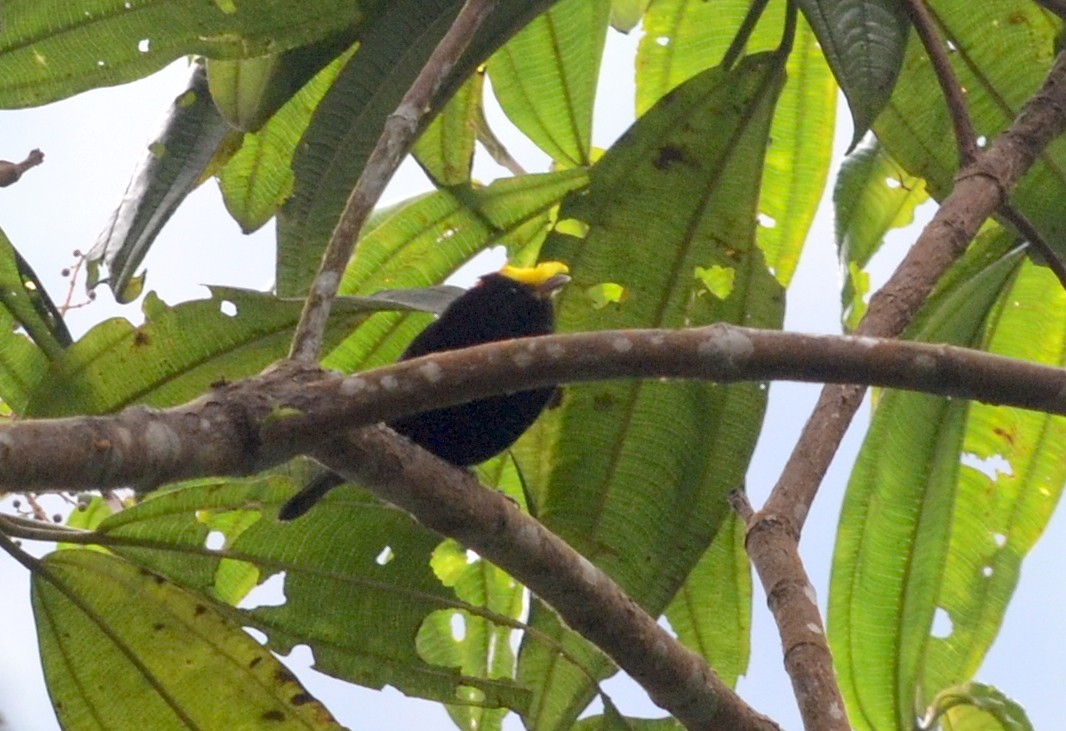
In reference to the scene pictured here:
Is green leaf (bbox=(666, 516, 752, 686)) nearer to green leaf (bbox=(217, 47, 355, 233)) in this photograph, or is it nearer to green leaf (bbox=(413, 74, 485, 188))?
green leaf (bbox=(413, 74, 485, 188))

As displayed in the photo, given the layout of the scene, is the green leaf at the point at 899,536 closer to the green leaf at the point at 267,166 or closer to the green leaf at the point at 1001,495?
the green leaf at the point at 1001,495

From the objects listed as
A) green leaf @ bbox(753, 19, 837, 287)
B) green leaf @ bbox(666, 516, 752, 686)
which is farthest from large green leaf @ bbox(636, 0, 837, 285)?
green leaf @ bbox(666, 516, 752, 686)

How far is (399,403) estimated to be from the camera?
4.08ft

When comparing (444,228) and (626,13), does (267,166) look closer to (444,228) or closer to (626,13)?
(444,228)

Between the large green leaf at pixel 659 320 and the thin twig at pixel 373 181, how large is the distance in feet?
2.02

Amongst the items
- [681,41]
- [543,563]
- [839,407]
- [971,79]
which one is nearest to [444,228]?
[681,41]

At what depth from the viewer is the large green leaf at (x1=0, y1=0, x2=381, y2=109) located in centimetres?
219

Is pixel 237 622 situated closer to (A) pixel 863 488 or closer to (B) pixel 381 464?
(B) pixel 381 464

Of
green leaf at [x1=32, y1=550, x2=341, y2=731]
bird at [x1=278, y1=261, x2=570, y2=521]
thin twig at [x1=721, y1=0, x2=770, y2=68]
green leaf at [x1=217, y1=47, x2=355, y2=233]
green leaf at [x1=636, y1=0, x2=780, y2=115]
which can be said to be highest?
green leaf at [x1=636, y1=0, x2=780, y2=115]

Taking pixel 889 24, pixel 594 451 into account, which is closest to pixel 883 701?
pixel 594 451

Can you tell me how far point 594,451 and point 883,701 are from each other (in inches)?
29.0

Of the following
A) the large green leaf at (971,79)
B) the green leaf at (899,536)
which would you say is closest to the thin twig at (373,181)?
the large green leaf at (971,79)

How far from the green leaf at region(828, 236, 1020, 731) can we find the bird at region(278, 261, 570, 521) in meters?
0.61

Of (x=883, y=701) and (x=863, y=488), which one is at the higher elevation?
(x=863, y=488)
